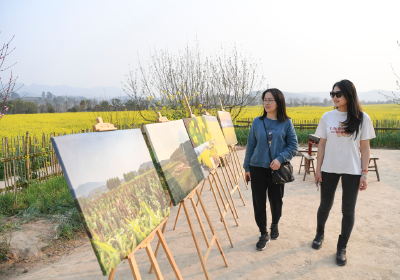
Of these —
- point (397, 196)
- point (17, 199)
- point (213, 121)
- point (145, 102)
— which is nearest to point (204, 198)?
point (213, 121)

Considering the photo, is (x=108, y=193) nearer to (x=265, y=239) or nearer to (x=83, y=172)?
(x=83, y=172)

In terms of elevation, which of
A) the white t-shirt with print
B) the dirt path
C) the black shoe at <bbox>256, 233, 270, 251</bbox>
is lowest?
the dirt path

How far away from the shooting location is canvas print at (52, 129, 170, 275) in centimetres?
117

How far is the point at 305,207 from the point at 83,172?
3.98 m

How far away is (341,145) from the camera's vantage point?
2.50m

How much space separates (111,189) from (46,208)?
3.34m

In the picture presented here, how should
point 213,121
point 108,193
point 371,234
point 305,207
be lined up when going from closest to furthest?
point 108,193 < point 371,234 < point 213,121 < point 305,207

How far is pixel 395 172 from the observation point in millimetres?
6559

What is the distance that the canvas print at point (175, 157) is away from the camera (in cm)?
200

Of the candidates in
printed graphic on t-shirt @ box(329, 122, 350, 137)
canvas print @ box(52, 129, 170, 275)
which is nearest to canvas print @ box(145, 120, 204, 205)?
canvas print @ box(52, 129, 170, 275)

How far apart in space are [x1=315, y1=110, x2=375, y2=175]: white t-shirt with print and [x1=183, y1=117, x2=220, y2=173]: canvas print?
3.98ft

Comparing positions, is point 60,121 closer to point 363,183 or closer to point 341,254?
point 341,254

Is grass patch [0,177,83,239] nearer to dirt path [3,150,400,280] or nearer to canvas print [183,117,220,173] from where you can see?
dirt path [3,150,400,280]

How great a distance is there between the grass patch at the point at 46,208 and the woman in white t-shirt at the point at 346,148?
10.7 ft
